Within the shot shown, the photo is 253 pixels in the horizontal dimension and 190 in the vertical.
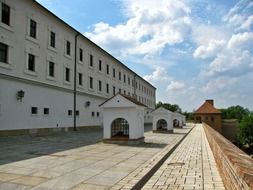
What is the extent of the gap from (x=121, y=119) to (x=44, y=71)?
37.7 ft

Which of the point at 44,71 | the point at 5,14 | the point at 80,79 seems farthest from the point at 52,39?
the point at 80,79

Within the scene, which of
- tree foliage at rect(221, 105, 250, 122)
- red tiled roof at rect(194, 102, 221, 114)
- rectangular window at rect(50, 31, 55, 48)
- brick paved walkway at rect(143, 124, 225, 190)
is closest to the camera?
brick paved walkway at rect(143, 124, 225, 190)

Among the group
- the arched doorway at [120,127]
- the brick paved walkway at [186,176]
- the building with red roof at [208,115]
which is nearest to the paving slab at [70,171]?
the brick paved walkway at [186,176]

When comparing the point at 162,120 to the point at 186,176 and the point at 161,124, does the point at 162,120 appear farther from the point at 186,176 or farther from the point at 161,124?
the point at 186,176

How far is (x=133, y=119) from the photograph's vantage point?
1719 centimetres

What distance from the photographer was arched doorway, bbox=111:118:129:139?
698 inches

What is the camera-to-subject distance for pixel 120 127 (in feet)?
58.8

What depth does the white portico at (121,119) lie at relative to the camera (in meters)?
17.1

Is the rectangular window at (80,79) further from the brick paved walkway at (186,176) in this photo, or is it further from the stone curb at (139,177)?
the stone curb at (139,177)

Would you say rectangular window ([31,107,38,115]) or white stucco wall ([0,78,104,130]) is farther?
rectangular window ([31,107,38,115])

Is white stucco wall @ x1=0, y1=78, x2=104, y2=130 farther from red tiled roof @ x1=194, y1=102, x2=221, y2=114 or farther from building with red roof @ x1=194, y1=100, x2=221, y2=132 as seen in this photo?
red tiled roof @ x1=194, y1=102, x2=221, y2=114

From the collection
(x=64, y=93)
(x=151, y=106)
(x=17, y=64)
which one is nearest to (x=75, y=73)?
(x=64, y=93)

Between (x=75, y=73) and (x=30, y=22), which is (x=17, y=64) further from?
(x=75, y=73)

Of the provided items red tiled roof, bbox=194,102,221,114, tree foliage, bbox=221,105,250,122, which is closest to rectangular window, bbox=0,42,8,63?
red tiled roof, bbox=194,102,221,114
